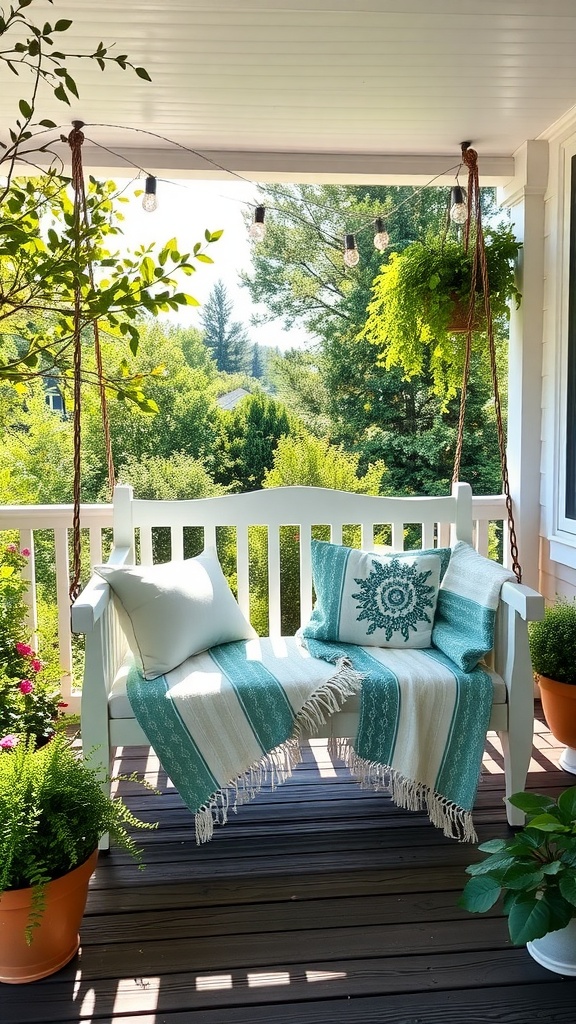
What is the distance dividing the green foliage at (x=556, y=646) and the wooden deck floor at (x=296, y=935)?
0.48m

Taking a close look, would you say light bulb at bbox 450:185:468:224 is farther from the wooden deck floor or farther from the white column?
the wooden deck floor

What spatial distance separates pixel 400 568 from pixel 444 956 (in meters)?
1.12

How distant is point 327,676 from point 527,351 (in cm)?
168

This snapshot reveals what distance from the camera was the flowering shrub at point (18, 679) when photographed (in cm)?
224

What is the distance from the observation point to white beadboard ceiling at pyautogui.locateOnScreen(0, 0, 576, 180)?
80.0 inches

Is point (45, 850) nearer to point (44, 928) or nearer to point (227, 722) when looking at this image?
point (44, 928)

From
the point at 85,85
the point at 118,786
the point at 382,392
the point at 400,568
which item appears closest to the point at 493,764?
the point at 400,568

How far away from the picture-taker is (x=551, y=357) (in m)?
2.97

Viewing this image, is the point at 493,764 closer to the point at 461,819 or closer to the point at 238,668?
the point at 461,819

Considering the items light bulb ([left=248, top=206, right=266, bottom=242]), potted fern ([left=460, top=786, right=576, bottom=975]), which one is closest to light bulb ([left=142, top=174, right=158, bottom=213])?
light bulb ([left=248, top=206, right=266, bottom=242])

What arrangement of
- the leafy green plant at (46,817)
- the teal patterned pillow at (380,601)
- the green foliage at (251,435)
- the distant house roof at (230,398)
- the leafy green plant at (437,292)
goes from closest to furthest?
1. the leafy green plant at (46,817)
2. the teal patterned pillow at (380,601)
3. the leafy green plant at (437,292)
4. the green foliage at (251,435)
5. the distant house roof at (230,398)

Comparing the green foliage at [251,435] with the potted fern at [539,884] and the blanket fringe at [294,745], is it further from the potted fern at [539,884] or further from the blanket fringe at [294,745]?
the potted fern at [539,884]

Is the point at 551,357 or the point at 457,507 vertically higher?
the point at 551,357

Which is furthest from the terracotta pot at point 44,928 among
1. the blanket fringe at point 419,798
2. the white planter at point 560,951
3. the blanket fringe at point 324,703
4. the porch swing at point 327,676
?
the white planter at point 560,951
